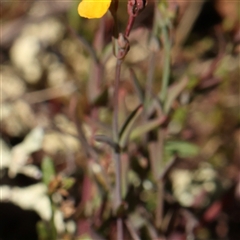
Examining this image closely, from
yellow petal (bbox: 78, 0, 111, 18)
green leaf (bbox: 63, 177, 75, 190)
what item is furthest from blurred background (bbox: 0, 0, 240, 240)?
yellow petal (bbox: 78, 0, 111, 18)

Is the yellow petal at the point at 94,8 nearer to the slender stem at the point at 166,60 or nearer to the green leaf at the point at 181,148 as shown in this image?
the slender stem at the point at 166,60

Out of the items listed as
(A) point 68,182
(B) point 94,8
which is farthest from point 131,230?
(B) point 94,8

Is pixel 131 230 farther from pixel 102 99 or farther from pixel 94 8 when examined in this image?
pixel 94 8

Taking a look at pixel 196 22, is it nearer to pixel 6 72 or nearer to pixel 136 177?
pixel 6 72

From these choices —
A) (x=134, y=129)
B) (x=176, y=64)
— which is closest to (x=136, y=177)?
(x=134, y=129)

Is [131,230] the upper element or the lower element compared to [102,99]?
lower

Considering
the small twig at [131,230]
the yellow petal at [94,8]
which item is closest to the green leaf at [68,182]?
the small twig at [131,230]
